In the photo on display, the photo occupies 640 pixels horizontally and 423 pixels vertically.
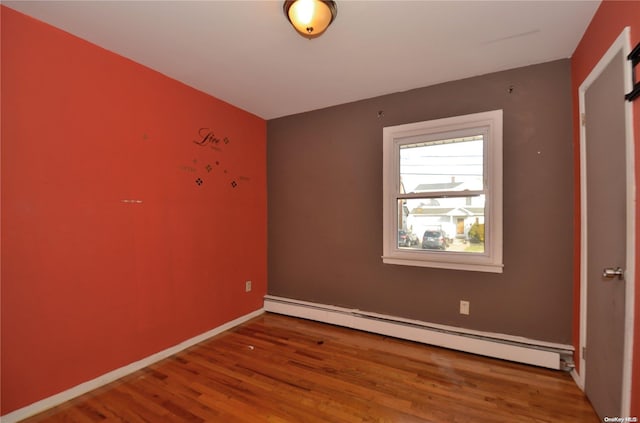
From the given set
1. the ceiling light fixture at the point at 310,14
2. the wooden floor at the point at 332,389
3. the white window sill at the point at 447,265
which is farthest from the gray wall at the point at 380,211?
the ceiling light fixture at the point at 310,14

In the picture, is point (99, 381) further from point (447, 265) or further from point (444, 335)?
point (447, 265)

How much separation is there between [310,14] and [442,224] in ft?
6.88

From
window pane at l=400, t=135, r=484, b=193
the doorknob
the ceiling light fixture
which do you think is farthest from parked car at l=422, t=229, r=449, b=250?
the ceiling light fixture

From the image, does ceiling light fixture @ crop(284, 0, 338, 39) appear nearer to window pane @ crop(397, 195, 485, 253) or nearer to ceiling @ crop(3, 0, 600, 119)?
ceiling @ crop(3, 0, 600, 119)

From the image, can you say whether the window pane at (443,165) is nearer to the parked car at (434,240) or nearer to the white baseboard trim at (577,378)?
the parked car at (434,240)

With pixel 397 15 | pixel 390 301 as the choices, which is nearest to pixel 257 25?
pixel 397 15

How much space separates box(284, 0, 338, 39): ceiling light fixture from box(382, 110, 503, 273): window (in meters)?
1.44

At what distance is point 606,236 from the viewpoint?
1.58m

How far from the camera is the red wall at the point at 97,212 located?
1.67 metres

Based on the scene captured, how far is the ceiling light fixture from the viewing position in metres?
1.54

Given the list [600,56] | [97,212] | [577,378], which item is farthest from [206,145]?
[577,378]

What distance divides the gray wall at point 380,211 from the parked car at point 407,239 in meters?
0.23

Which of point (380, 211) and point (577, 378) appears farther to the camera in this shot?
point (380, 211)

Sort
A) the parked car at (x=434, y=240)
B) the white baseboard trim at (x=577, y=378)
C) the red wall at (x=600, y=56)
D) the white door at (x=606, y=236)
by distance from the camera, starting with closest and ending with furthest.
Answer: the red wall at (x=600, y=56) → the white door at (x=606, y=236) → the white baseboard trim at (x=577, y=378) → the parked car at (x=434, y=240)
